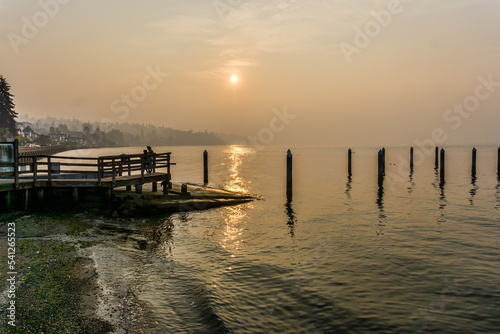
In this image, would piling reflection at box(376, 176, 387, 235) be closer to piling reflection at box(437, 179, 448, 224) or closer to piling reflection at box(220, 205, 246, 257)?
piling reflection at box(437, 179, 448, 224)

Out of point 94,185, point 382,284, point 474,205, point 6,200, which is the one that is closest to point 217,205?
point 94,185

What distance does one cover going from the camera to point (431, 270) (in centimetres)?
1112

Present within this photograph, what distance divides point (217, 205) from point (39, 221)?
10.5 m

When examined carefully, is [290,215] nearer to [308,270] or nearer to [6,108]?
[308,270]

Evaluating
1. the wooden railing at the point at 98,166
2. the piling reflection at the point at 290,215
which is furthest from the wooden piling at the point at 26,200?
the piling reflection at the point at 290,215

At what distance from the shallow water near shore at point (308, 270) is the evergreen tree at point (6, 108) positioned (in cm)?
10179

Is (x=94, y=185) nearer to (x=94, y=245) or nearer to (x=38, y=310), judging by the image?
(x=94, y=245)

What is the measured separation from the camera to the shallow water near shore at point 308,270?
7.86 metres

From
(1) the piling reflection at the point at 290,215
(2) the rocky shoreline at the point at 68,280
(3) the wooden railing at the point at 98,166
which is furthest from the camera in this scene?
(1) the piling reflection at the point at 290,215

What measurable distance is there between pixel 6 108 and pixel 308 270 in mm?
114472

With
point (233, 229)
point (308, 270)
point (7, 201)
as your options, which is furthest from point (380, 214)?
point (7, 201)

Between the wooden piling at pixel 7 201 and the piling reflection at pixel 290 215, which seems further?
the piling reflection at pixel 290 215

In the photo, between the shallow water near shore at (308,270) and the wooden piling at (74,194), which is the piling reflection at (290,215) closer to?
the shallow water near shore at (308,270)

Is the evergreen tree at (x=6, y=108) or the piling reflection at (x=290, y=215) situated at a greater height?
the evergreen tree at (x=6, y=108)
